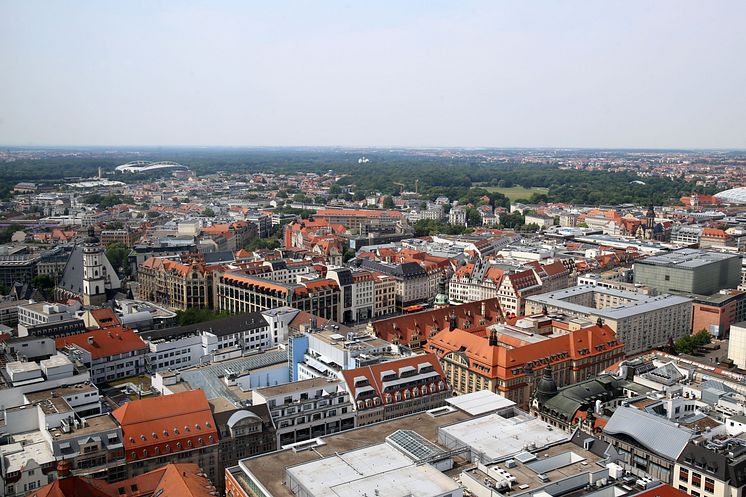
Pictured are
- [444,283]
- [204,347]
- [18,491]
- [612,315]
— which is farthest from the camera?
[444,283]

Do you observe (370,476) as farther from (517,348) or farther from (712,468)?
(517,348)

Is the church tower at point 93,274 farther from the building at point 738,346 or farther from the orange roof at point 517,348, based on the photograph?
the building at point 738,346

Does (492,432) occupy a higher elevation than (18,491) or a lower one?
higher

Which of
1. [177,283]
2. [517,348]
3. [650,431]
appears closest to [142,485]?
[650,431]

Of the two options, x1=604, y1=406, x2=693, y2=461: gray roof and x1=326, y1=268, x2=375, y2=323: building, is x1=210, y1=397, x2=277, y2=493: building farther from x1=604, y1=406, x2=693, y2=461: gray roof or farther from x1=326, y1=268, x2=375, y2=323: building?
x1=326, y1=268, x2=375, y2=323: building

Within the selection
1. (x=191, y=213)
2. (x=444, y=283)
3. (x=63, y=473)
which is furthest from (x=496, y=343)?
(x=191, y=213)

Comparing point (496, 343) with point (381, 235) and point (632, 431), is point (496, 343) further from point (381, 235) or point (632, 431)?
point (381, 235)
